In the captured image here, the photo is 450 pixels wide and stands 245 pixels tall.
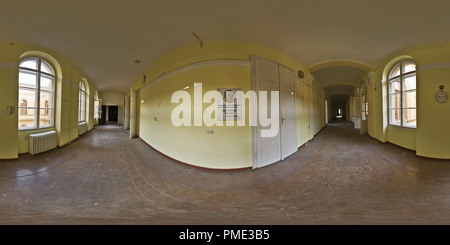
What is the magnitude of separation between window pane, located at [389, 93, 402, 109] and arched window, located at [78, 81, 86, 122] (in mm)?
6710

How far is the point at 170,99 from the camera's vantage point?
8.38ft

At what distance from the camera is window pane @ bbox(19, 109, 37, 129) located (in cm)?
217

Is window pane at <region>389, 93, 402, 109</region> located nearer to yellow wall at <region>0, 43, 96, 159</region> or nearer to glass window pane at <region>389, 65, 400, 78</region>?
glass window pane at <region>389, 65, 400, 78</region>

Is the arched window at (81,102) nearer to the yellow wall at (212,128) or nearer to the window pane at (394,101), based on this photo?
the yellow wall at (212,128)

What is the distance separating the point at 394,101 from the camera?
3.03 meters

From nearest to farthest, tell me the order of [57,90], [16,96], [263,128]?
1. [16,96]
2. [263,128]
3. [57,90]

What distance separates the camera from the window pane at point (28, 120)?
2171 millimetres

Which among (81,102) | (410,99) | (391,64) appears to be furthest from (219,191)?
(81,102)

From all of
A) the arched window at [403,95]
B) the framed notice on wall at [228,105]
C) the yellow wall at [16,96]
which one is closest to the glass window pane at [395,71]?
the arched window at [403,95]

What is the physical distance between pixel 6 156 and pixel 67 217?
1.88m

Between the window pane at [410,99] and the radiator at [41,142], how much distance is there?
592cm

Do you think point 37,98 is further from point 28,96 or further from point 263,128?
point 263,128

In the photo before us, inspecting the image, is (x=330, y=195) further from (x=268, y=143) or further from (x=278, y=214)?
(x=268, y=143)

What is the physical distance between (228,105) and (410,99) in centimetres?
321
